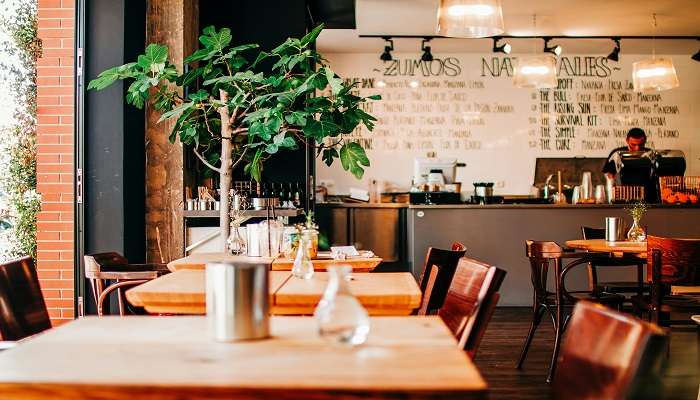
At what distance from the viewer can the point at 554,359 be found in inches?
155

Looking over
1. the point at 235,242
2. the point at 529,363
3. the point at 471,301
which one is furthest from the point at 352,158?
the point at 471,301

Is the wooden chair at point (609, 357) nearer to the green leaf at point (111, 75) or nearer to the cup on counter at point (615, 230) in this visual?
the green leaf at point (111, 75)

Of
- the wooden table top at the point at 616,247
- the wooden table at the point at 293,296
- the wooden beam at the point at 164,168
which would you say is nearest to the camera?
the wooden table at the point at 293,296

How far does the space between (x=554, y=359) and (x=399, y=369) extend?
2.98 m

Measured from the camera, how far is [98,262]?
3379mm

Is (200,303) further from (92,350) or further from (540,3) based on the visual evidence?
(540,3)

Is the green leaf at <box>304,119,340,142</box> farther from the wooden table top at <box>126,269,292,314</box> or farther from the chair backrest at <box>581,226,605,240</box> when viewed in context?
the chair backrest at <box>581,226,605,240</box>

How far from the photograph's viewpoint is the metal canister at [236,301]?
150cm

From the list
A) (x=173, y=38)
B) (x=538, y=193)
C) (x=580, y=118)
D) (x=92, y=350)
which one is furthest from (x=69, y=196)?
(x=580, y=118)

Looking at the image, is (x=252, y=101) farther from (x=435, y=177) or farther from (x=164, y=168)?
(x=435, y=177)

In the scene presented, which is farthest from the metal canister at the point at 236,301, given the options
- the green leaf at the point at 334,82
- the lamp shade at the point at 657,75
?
the lamp shade at the point at 657,75

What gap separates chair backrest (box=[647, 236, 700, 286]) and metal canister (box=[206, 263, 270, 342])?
2984mm

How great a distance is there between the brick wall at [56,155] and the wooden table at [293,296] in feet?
7.50

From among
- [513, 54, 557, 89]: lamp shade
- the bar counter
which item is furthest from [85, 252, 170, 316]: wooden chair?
[513, 54, 557, 89]: lamp shade
